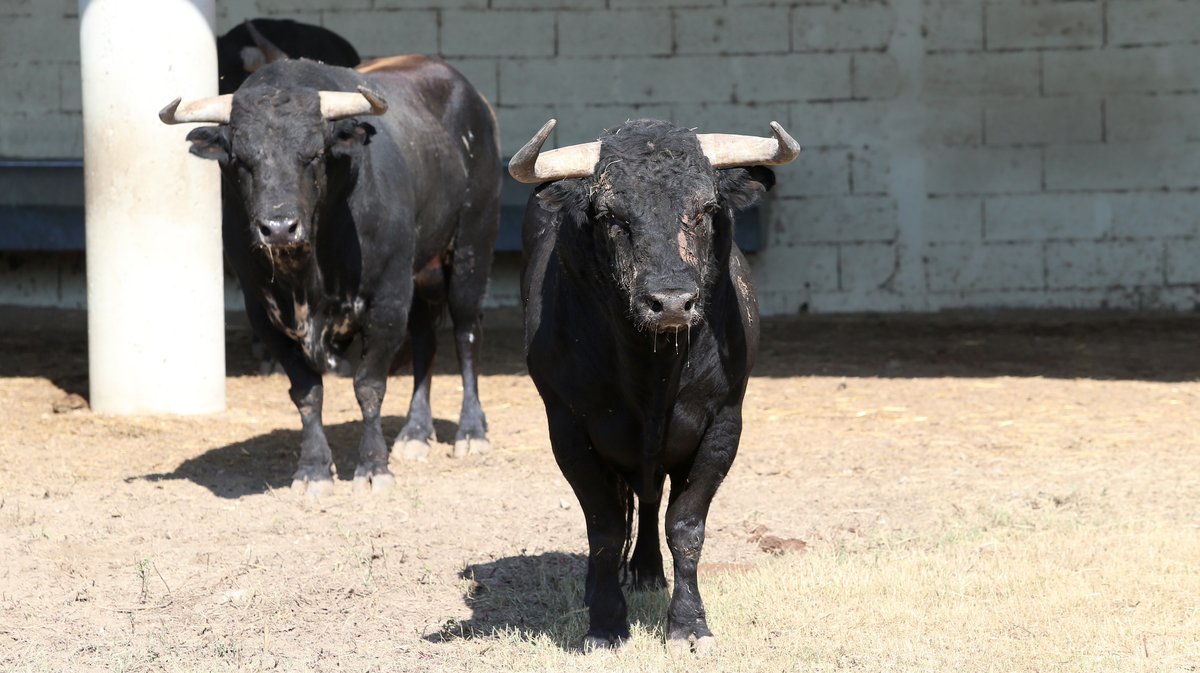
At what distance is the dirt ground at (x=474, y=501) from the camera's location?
5301mm

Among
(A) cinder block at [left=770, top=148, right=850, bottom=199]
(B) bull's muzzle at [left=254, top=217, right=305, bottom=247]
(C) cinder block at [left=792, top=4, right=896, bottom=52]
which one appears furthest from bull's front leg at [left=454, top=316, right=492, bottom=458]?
(C) cinder block at [left=792, top=4, right=896, bottom=52]

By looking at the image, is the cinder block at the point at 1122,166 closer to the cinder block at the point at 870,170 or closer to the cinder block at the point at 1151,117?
the cinder block at the point at 1151,117

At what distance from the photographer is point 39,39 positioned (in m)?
13.7

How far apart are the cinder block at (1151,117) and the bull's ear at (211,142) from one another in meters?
8.67

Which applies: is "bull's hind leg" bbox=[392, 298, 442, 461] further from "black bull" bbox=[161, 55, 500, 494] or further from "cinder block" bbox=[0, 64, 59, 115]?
"cinder block" bbox=[0, 64, 59, 115]

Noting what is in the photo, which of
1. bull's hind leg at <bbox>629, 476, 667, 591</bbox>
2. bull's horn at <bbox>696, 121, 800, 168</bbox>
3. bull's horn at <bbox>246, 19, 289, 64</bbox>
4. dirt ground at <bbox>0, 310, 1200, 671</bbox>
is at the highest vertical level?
bull's horn at <bbox>246, 19, 289, 64</bbox>

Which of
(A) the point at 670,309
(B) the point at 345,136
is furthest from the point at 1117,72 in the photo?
(A) the point at 670,309

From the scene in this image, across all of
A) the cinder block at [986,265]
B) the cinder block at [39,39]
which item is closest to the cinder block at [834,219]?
the cinder block at [986,265]

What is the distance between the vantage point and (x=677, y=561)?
5.03 metres

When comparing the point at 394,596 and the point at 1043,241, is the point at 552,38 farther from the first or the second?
the point at 394,596

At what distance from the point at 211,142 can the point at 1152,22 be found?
358 inches

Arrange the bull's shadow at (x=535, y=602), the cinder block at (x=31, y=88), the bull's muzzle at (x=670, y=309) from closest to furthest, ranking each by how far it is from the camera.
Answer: the bull's muzzle at (x=670, y=309) < the bull's shadow at (x=535, y=602) < the cinder block at (x=31, y=88)

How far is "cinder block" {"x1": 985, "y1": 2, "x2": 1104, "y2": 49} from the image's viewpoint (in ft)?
44.2

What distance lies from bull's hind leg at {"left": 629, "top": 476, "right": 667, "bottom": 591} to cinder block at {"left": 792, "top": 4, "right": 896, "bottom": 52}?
28.4ft
